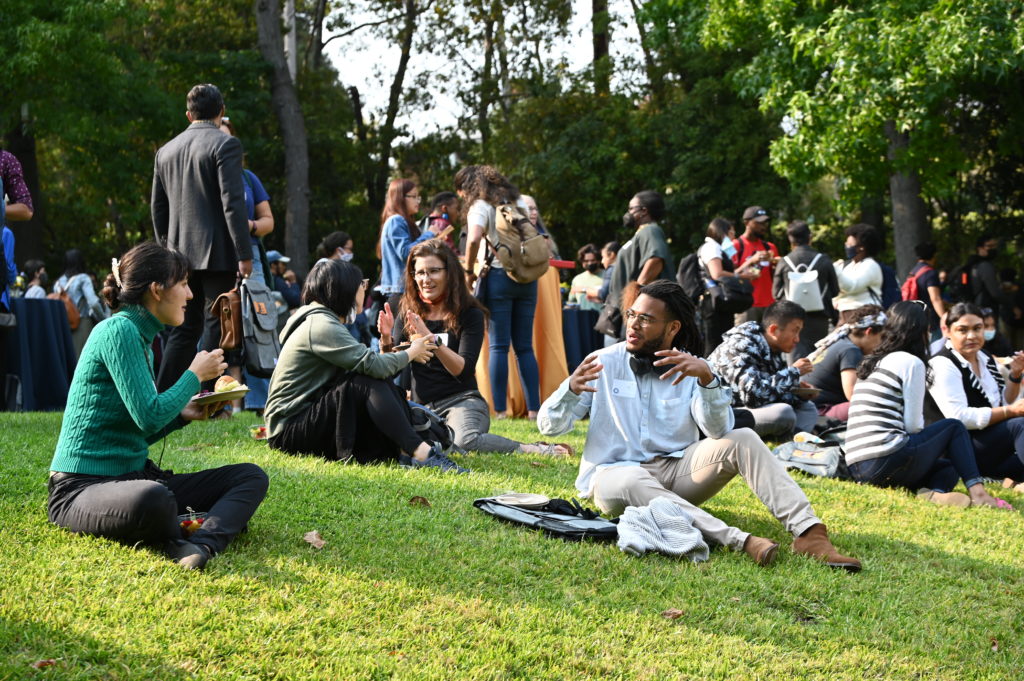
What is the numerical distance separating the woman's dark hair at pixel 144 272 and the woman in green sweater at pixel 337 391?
6.08ft

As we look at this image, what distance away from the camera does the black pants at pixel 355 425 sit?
20.3 ft

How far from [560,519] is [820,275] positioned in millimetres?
6517

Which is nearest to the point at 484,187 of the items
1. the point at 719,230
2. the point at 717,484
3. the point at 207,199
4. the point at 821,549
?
the point at 207,199

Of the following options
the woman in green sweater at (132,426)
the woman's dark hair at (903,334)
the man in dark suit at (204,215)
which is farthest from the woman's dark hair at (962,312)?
the woman in green sweater at (132,426)

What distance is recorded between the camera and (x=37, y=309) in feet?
33.9

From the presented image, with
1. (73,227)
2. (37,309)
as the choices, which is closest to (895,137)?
(37,309)

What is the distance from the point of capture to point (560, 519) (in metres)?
5.16

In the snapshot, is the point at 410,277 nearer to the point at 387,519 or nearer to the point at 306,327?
the point at 306,327

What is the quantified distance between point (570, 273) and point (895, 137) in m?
10.5

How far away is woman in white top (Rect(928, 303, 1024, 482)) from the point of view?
7391mm

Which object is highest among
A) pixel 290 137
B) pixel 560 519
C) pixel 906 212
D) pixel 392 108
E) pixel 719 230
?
pixel 392 108

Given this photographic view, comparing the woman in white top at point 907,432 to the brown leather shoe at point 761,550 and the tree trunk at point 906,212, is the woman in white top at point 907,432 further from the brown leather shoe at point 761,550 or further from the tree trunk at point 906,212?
the tree trunk at point 906,212

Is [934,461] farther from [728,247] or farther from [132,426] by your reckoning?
[132,426]

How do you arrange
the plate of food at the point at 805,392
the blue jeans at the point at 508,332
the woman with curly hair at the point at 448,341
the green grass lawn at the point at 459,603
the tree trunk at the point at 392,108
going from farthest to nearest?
the tree trunk at the point at 392,108
the blue jeans at the point at 508,332
the plate of food at the point at 805,392
the woman with curly hair at the point at 448,341
the green grass lawn at the point at 459,603
